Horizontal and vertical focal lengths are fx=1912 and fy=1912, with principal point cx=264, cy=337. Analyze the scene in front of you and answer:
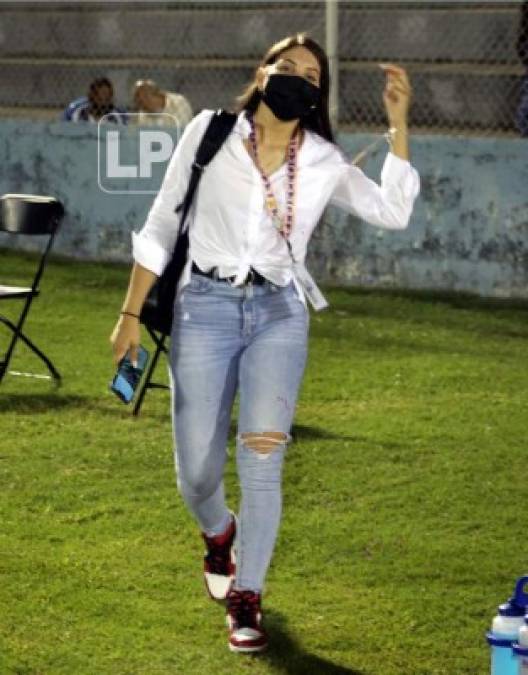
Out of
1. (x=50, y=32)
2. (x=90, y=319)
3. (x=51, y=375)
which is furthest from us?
(x=50, y=32)

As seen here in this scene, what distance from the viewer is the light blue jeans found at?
559 centimetres

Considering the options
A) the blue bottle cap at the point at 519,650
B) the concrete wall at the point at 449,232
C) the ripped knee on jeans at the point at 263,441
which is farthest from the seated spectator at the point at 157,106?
the blue bottle cap at the point at 519,650

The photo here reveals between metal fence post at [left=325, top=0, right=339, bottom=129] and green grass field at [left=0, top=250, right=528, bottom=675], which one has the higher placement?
metal fence post at [left=325, top=0, right=339, bottom=129]

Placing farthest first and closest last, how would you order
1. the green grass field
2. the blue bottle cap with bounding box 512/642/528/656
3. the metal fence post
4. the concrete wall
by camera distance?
Result: the metal fence post, the concrete wall, the green grass field, the blue bottle cap with bounding box 512/642/528/656

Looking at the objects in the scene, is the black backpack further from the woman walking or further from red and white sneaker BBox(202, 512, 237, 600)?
red and white sneaker BBox(202, 512, 237, 600)

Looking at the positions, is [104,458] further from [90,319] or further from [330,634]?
[90,319]

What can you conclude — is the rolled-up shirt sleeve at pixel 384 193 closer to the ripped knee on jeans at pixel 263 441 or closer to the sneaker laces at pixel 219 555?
the ripped knee on jeans at pixel 263 441

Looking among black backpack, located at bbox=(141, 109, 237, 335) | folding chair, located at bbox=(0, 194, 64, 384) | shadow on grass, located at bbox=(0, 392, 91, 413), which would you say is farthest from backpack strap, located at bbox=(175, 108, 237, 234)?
folding chair, located at bbox=(0, 194, 64, 384)

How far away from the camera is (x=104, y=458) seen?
8336 mm

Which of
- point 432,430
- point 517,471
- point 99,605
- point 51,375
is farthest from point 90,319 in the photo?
point 99,605

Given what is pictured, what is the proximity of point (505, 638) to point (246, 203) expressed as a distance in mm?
1608

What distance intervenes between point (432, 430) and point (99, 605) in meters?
3.09

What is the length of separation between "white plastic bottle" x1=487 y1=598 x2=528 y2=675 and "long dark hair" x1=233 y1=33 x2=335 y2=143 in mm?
1717

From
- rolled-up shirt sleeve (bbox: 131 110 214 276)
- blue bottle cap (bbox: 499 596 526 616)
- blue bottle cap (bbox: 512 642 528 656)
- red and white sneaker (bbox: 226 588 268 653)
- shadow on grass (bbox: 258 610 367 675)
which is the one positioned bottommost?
shadow on grass (bbox: 258 610 367 675)
